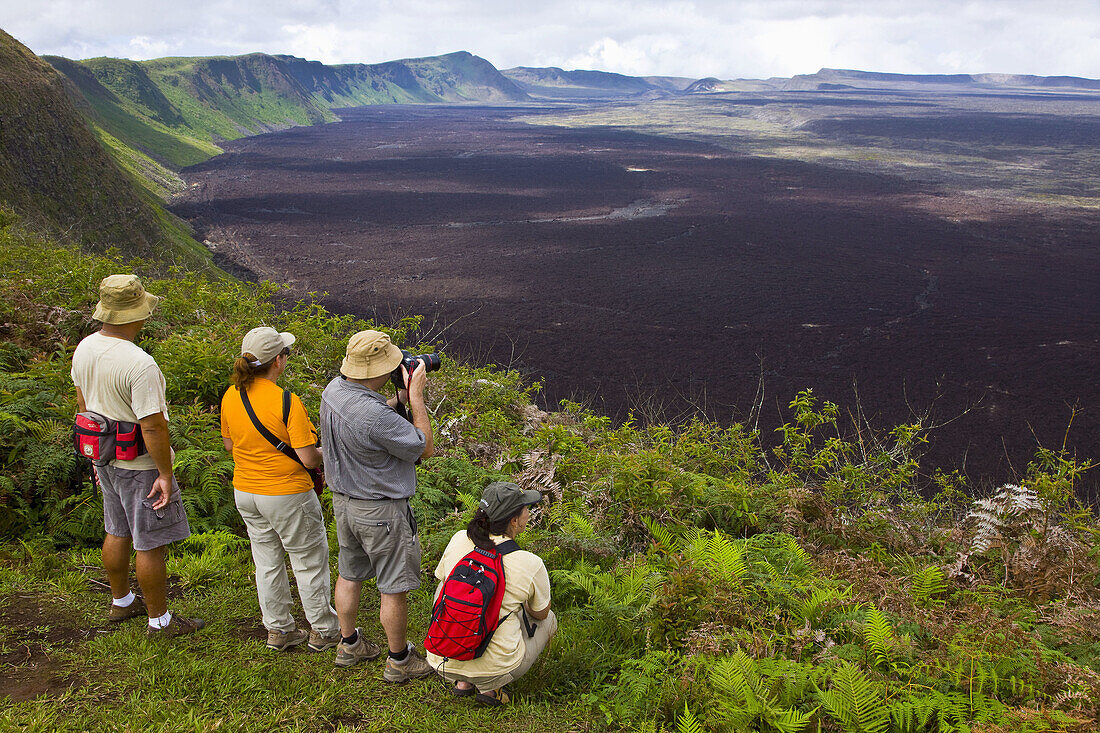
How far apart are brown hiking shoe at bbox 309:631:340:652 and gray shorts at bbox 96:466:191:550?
86cm

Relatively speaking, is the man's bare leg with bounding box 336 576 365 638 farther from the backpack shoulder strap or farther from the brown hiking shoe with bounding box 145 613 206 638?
the brown hiking shoe with bounding box 145 613 206 638

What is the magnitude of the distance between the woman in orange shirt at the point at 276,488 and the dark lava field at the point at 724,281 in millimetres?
9138

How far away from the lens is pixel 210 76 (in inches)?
3661

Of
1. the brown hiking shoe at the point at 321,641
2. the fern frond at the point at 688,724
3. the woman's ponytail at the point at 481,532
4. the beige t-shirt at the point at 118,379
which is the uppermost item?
the beige t-shirt at the point at 118,379

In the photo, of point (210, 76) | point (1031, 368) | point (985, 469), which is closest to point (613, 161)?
point (1031, 368)

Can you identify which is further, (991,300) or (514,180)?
(514,180)

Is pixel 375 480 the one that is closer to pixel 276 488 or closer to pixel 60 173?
pixel 276 488

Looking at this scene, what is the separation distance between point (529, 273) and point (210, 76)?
86526 mm

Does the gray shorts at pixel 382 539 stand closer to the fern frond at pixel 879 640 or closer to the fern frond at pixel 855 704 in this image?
the fern frond at pixel 855 704

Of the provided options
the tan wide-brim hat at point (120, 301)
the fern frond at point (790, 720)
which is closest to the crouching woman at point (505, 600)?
the fern frond at point (790, 720)

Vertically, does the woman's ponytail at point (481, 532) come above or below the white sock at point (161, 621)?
above

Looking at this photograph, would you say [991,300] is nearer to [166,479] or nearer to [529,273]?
[529,273]

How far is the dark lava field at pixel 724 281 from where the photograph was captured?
16.2m

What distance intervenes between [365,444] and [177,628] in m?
1.55
